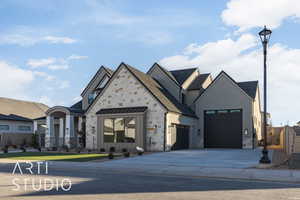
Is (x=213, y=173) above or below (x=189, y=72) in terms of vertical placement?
below

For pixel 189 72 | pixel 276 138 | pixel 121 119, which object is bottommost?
pixel 276 138

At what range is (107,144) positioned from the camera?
30344 millimetres

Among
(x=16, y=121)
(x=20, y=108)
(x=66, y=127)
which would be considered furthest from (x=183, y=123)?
(x=20, y=108)

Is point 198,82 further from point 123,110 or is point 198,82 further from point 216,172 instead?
point 216,172

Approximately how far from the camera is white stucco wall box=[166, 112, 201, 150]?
29036 mm

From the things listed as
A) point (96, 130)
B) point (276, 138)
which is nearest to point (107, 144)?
point (96, 130)

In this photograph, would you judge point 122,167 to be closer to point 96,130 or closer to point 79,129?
point 96,130

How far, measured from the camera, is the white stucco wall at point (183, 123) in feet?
95.3

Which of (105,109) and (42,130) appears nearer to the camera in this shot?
(105,109)

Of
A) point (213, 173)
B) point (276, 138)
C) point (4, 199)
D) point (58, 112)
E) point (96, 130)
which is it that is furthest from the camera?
point (276, 138)

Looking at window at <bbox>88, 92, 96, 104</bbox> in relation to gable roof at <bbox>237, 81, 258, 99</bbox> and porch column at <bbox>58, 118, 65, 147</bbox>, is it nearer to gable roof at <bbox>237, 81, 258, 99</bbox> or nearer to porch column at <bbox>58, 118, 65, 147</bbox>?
porch column at <bbox>58, 118, 65, 147</bbox>

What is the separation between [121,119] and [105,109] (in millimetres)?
2734

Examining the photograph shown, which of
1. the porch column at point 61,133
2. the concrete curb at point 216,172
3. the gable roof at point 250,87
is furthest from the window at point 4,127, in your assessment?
the gable roof at point 250,87

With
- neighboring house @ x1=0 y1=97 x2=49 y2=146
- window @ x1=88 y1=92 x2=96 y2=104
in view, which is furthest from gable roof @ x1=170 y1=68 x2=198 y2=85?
neighboring house @ x1=0 y1=97 x2=49 y2=146
